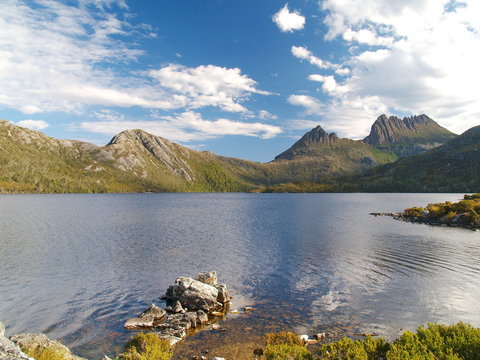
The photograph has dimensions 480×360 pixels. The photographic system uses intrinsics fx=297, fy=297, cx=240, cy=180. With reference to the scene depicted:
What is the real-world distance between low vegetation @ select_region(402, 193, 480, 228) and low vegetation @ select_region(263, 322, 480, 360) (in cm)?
9071

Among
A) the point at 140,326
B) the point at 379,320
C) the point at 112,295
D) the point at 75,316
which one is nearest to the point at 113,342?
the point at 140,326

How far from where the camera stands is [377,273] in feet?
133

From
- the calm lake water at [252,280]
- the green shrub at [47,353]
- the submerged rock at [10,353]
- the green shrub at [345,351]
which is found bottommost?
the calm lake water at [252,280]

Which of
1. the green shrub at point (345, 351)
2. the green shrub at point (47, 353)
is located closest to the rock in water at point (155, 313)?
the green shrub at point (47, 353)

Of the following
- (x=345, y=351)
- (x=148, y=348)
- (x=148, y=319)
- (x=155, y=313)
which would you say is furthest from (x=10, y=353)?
(x=155, y=313)

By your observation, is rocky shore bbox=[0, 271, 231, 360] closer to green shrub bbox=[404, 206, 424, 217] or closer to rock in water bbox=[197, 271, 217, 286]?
rock in water bbox=[197, 271, 217, 286]

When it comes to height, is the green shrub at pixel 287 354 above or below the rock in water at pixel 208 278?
above

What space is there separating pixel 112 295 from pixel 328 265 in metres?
30.1

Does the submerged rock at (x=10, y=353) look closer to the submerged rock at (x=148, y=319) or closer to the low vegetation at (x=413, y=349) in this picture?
the low vegetation at (x=413, y=349)

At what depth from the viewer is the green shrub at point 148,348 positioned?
17.7m

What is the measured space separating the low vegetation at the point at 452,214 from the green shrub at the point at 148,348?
99.1 m

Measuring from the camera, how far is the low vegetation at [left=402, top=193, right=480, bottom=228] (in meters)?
90.0

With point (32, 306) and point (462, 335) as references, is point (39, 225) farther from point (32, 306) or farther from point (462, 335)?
point (462, 335)

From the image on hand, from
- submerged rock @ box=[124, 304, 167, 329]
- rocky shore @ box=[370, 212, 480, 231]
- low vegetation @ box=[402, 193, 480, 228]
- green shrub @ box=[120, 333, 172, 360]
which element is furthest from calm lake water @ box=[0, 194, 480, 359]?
low vegetation @ box=[402, 193, 480, 228]
